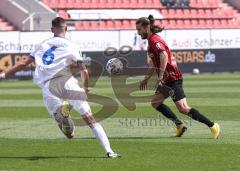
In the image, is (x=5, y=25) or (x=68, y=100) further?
(x=5, y=25)

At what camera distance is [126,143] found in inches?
444

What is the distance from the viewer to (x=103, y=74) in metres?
35.0

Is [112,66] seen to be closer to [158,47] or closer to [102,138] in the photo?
[158,47]

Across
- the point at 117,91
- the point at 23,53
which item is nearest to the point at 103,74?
the point at 23,53

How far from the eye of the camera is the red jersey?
11.7m

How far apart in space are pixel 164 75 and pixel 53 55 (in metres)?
2.57

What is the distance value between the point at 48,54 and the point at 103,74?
25.0 meters

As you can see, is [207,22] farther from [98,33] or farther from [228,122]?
[228,122]

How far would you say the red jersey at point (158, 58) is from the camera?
11.7 metres

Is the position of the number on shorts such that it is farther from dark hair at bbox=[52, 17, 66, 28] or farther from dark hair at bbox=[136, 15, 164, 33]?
dark hair at bbox=[136, 15, 164, 33]

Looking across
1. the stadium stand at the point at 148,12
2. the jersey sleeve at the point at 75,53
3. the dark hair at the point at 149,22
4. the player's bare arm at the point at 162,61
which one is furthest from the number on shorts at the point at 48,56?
the stadium stand at the point at 148,12

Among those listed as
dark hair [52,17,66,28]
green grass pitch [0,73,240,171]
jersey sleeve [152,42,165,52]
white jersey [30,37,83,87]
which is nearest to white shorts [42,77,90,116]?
white jersey [30,37,83,87]

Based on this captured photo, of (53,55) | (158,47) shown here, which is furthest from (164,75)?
(53,55)

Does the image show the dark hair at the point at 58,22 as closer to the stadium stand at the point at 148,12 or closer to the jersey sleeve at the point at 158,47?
the jersey sleeve at the point at 158,47
